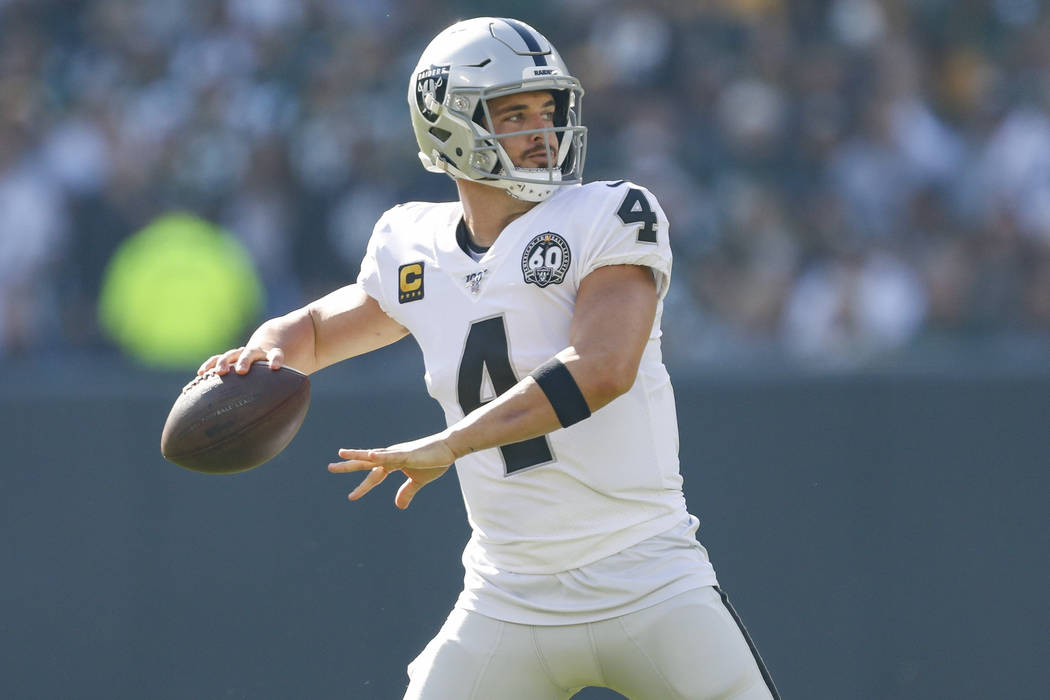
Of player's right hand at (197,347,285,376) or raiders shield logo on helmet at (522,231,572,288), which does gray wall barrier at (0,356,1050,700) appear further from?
raiders shield logo on helmet at (522,231,572,288)

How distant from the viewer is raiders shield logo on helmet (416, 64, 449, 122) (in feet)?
10.9

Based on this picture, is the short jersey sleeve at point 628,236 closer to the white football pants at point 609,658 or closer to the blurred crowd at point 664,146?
the white football pants at point 609,658

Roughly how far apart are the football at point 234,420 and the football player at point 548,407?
0.06 m

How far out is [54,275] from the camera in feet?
22.7

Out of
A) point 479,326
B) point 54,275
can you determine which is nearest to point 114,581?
point 54,275

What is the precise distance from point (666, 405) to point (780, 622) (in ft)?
7.54

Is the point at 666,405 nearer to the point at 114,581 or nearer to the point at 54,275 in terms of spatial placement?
the point at 114,581

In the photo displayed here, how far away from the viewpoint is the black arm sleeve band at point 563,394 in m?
2.82

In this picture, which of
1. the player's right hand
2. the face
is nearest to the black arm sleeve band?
the face

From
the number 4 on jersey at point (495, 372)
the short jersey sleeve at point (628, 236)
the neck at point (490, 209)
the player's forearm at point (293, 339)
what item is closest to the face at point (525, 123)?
the neck at point (490, 209)

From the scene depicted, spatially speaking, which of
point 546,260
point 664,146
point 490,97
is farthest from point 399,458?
point 664,146

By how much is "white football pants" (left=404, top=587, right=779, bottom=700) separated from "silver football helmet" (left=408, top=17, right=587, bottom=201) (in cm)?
99

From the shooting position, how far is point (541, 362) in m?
3.08

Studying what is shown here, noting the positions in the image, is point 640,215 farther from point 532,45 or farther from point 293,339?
point 293,339
